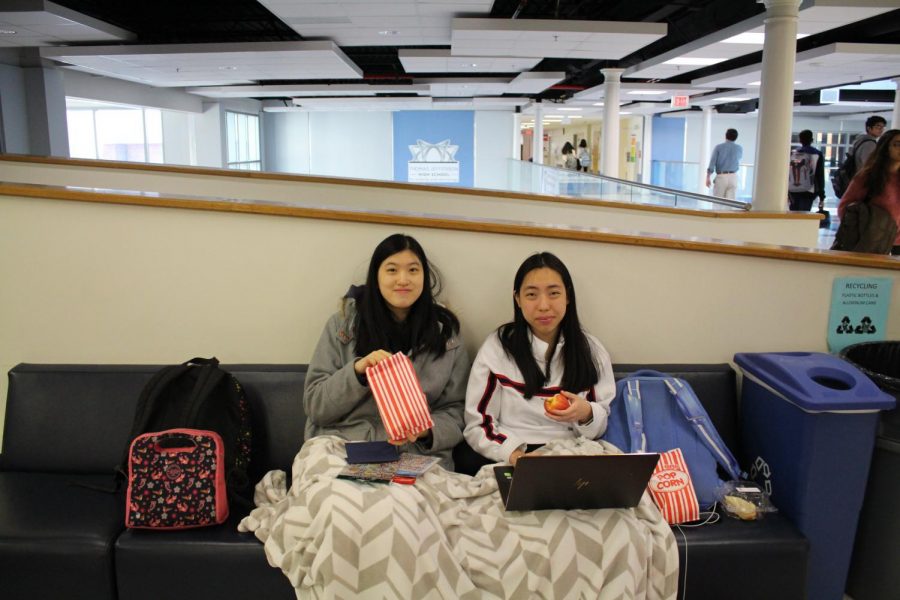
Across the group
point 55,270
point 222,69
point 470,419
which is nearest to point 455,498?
point 470,419

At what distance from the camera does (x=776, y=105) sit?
6066 mm

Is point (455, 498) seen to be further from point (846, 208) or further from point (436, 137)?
point (436, 137)

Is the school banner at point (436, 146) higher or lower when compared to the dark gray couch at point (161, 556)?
higher

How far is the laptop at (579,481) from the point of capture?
195cm

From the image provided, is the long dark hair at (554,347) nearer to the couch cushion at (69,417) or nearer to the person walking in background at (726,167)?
the couch cushion at (69,417)

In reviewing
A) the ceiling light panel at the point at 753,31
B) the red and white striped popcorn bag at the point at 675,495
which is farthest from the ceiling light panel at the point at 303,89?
the red and white striped popcorn bag at the point at 675,495

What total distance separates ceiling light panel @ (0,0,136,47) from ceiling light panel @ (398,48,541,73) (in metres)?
4.22

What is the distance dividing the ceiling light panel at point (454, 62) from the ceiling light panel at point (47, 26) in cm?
422

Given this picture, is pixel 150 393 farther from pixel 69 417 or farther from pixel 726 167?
pixel 726 167

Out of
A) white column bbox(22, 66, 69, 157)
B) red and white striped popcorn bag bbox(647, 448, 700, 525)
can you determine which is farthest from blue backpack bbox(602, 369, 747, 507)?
white column bbox(22, 66, 69, 157)

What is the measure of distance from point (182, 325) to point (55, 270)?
577 mm

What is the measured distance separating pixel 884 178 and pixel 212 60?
9833mm

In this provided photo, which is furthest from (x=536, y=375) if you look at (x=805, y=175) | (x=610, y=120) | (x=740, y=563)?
(x=610, y=120)

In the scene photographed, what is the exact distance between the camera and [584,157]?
17.6 metres
